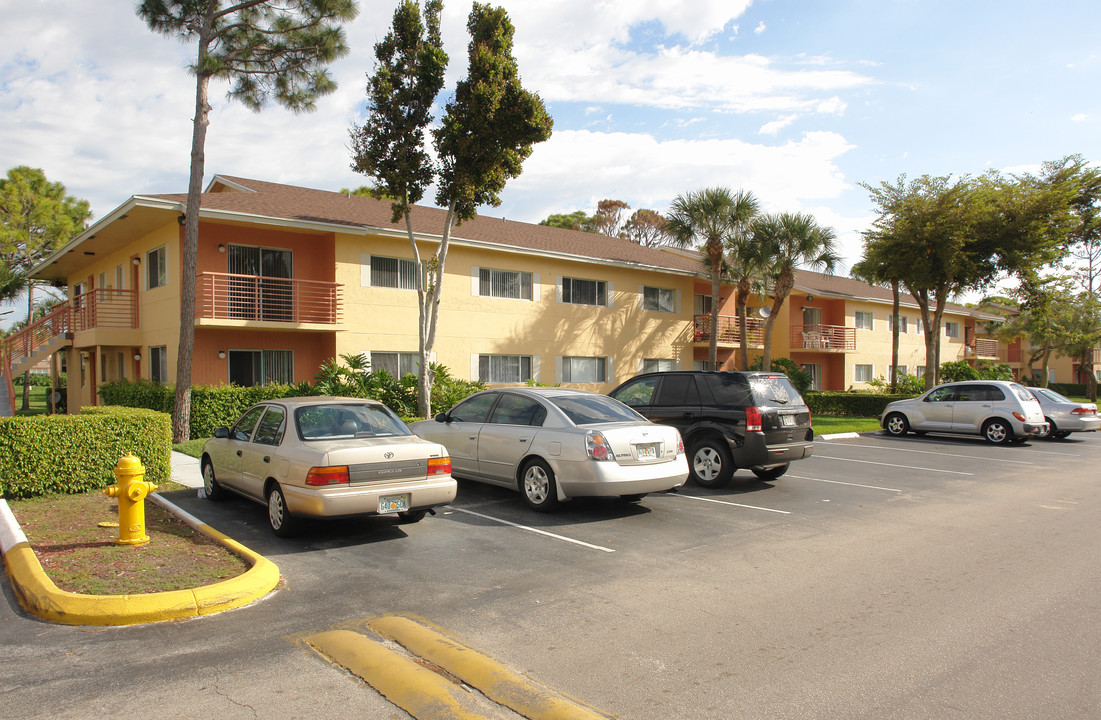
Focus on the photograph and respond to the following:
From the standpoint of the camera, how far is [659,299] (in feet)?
92.5

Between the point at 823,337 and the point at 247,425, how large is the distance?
99.7 feet

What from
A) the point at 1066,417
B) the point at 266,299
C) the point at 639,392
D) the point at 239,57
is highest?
the point at 239,57

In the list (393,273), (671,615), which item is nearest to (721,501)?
(671,615)

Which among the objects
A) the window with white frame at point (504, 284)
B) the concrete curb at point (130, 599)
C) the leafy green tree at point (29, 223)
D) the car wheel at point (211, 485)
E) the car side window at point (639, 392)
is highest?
the leafy green tree at point (29, 223)

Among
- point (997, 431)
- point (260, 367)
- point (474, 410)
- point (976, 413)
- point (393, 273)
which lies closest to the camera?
point (474, 410)

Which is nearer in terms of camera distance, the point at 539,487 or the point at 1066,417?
the point at 539,487

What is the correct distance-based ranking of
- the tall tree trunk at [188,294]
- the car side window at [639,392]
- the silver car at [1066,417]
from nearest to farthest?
the car side window at [639,392]
the tall tree trunk at [188,294]
the silver car at [1066,417]

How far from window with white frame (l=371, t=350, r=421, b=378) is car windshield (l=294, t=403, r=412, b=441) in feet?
39.0

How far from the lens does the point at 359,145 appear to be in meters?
17.2

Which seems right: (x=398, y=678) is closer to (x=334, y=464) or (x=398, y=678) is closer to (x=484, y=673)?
(x=484, y=673)

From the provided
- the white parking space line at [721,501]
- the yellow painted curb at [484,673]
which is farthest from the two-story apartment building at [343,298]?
the yellow painted curb at [484,673]

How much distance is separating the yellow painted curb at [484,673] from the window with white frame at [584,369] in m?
19.5

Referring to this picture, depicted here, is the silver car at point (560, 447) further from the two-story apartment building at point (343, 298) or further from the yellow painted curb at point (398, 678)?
the two-story apartment building at point (343, 298)

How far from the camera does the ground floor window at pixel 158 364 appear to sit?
19547 mm
